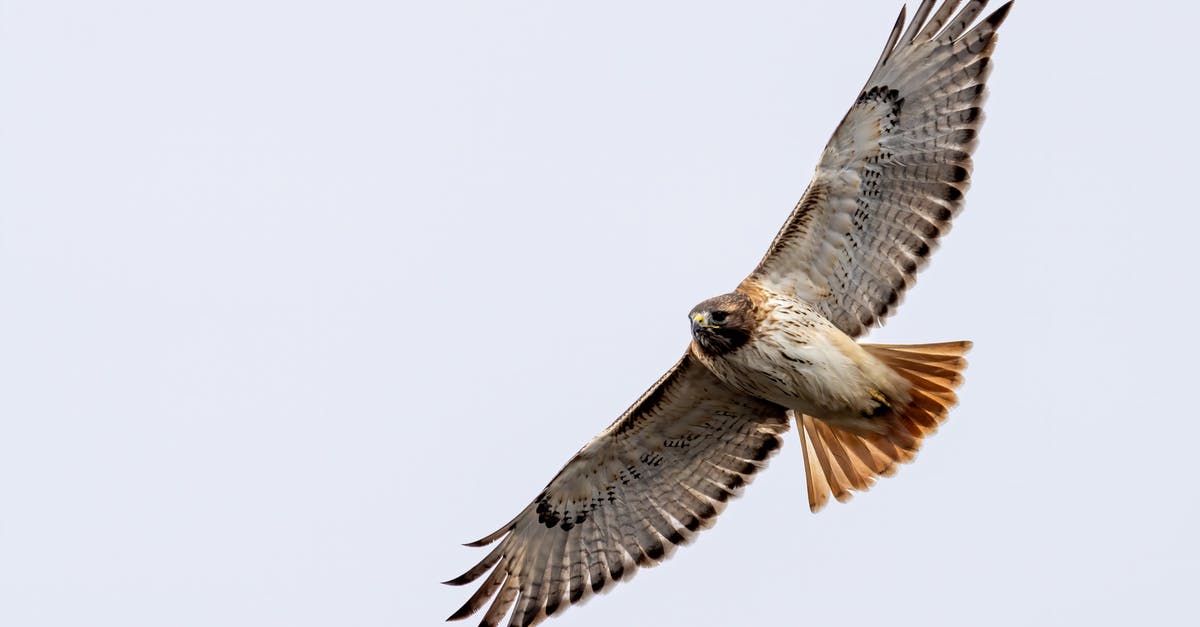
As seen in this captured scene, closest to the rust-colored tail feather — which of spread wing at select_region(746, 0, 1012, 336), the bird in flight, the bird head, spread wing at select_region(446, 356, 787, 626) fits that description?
the bird in flight

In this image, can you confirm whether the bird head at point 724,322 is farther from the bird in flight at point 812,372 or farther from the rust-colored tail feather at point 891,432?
the rust-colored tail feather at point 891,432

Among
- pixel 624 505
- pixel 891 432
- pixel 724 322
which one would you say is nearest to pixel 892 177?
pixel 724 322

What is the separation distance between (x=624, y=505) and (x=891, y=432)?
2.24 m

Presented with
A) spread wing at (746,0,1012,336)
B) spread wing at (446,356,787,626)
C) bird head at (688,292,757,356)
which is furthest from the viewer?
spread wing at (446,356,787,626)

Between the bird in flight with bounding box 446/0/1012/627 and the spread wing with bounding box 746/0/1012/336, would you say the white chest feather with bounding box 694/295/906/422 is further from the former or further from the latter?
the spread wing with bounding box 746/0/1012/336

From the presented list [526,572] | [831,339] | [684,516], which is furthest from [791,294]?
[526,572]

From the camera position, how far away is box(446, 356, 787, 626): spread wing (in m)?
14.0

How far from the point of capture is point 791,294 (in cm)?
1367

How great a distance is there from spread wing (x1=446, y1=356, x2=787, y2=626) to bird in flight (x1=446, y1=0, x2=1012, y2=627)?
11 mm

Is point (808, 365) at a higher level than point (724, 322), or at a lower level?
lower

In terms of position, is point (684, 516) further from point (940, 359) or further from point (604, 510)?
point (940, 359)

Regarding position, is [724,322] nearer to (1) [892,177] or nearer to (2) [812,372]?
(2) [812,372]

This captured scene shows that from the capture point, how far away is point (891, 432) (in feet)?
44.0

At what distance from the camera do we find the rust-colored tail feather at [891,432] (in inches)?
516
